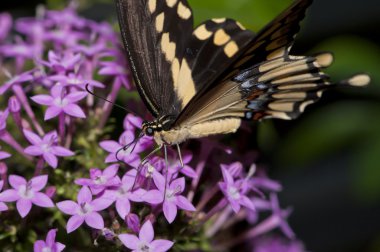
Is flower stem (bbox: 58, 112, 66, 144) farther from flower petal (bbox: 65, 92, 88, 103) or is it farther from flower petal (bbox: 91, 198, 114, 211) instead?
flower petal (bbox: 91, 198, 114, 211)

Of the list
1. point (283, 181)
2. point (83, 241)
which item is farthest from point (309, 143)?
point (83, 241)

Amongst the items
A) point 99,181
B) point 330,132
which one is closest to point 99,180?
point 99,181

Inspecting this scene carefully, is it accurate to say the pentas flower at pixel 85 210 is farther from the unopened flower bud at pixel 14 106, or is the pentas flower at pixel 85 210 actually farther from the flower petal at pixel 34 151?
the unopened flower bud at pixel 14 106

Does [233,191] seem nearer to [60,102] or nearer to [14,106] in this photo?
[60,102]

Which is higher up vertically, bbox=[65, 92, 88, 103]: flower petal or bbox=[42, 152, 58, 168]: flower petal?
bbox=[65, 92, 88, 103]: flower petal

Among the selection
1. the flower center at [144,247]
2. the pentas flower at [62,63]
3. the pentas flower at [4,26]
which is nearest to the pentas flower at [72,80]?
the pentas flower at [62,63]

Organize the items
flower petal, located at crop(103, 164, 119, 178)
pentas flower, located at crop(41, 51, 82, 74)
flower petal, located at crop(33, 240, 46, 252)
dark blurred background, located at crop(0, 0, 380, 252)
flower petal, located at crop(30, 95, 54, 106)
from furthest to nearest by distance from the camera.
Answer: dark blurred background, located at crop(0, 0, 380, 252) → pentas flower, located at crop(41, 51, 82, 74) → flower petal, located at crop(30, 95, 54, 106) → flower petal, located at crop(103, 164, 119, 178) → flower petal, located at crop(33, 240, 46, 252)

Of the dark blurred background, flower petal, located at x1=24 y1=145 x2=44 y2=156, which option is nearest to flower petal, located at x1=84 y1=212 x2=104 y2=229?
flower petal, located at x1=24 y1=145 x2=44 y2=156
